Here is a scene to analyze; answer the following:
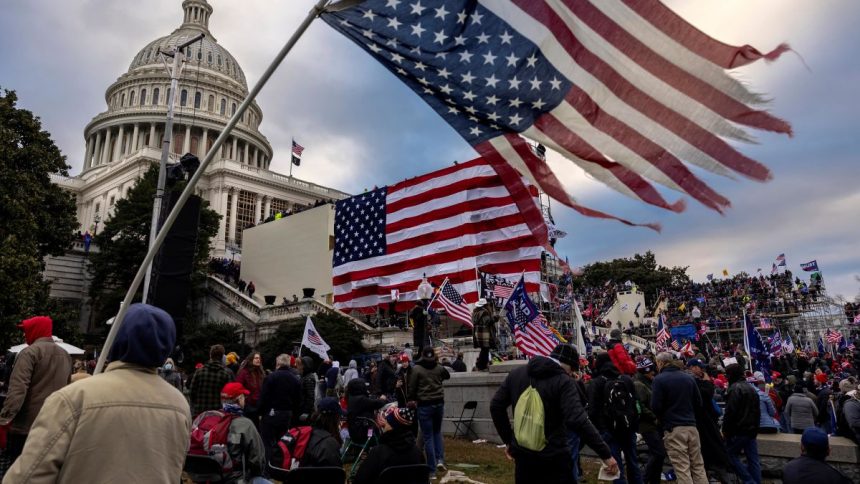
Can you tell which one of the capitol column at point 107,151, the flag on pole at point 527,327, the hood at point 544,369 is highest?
the capitol column at point 107,151

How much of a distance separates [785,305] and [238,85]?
8513 centimetres

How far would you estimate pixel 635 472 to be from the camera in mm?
7477

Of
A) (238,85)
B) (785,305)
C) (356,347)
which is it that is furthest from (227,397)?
(238,85)

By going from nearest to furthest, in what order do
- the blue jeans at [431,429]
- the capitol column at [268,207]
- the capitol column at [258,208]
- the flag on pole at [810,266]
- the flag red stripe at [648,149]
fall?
the flag red stripe at [648,149] < the blue jeans at [431,429] < the flag on pole at [810,266] < the capitol column at [258,208] < the capitol column at [268,207]

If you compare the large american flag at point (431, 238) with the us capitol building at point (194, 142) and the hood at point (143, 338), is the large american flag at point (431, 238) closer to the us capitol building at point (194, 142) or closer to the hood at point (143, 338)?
the hood at point (143, 338)

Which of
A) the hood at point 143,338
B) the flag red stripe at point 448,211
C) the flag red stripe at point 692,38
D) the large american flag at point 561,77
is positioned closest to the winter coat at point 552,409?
the large american flag at point 561,77

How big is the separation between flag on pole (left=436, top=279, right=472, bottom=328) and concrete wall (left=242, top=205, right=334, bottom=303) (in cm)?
2311

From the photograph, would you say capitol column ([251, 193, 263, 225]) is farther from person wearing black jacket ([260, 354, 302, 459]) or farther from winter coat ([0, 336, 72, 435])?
winter coat ([0, 336, 72, 435])

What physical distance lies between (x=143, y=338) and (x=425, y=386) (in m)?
6.44

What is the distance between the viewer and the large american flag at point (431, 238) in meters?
16.9

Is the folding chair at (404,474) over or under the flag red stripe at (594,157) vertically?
under

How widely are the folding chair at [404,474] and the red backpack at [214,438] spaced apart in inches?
53.1

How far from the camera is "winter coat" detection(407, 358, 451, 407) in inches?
342

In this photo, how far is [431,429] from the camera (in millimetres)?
8680
